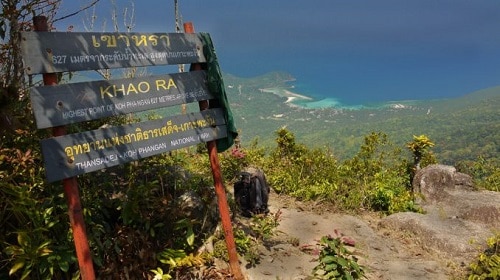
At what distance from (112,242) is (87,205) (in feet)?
2.37

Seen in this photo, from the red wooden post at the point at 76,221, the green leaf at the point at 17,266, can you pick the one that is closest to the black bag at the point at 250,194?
the red wooden post at the point at 76,221

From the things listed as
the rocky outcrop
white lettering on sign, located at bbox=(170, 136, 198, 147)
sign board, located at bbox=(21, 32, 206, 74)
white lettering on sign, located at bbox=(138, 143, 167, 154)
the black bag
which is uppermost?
sign board, located at bbox=(21, 32, 206, 74)

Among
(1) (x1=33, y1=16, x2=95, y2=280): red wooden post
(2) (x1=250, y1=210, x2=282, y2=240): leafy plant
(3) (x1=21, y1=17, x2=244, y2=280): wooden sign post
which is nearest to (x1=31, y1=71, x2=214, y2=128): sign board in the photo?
(3) (x1=21, y1=17, x2=244, y2=280): wooden sign post

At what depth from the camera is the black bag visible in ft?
29.1

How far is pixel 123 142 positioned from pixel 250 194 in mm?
4240

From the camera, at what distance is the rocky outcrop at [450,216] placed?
8898 millimetres

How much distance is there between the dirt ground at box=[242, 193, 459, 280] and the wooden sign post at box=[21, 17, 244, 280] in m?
1.21

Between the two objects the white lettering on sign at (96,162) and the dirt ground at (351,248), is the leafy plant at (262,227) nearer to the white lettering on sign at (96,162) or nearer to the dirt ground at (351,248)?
the dirt ground at (351,248)

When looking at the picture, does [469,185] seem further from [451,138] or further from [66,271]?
[451,138]

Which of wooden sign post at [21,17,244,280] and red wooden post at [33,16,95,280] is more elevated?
wooden sign post at [21,17,244,280]

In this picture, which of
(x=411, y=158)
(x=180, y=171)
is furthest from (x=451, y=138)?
(x=180, y=171)

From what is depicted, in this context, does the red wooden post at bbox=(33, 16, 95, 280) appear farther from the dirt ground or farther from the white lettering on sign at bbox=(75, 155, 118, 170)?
the dirt ground

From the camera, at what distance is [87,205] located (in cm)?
627

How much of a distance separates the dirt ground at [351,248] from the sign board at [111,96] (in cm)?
329
